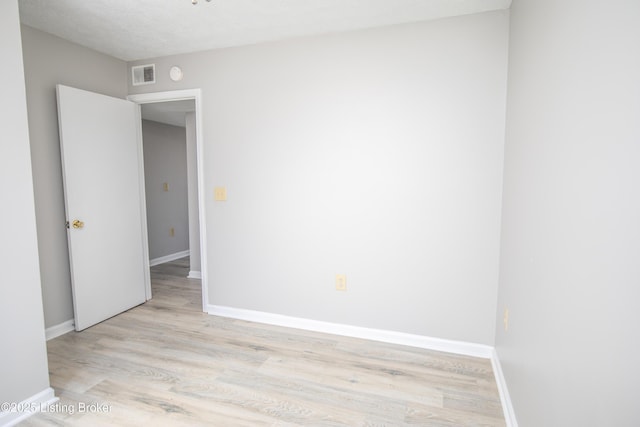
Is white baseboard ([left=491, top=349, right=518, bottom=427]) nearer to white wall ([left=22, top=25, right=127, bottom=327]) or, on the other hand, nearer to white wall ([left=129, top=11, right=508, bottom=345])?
white wall ([left=129, top=11, right=508, bottom=345])

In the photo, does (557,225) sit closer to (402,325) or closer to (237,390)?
(402,325)

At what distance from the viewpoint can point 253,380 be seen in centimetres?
210

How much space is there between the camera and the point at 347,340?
2627 mm

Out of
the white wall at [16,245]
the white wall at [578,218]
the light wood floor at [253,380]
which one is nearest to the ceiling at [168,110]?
the white wall at [16,245]

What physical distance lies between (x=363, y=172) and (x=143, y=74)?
2427 millimetres

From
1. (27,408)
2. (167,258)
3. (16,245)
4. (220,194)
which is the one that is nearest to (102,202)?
(220,194)

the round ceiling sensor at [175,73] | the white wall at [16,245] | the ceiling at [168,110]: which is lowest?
the white wall at [16,245]

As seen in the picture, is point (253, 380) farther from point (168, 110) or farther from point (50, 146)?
point (168, 110)

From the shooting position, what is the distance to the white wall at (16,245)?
1.68 metres

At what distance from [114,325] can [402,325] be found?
255 cm

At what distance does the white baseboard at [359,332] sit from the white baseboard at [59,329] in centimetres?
114

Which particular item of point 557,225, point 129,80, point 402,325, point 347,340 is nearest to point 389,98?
point 557,225

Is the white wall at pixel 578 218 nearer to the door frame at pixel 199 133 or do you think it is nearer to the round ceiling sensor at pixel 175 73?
the door frame at pixel 199 133

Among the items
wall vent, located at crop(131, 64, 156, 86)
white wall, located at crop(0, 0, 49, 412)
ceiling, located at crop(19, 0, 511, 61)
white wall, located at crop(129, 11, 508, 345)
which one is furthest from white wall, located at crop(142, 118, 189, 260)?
white wall, located at crop(0, 0, 49, 412)
